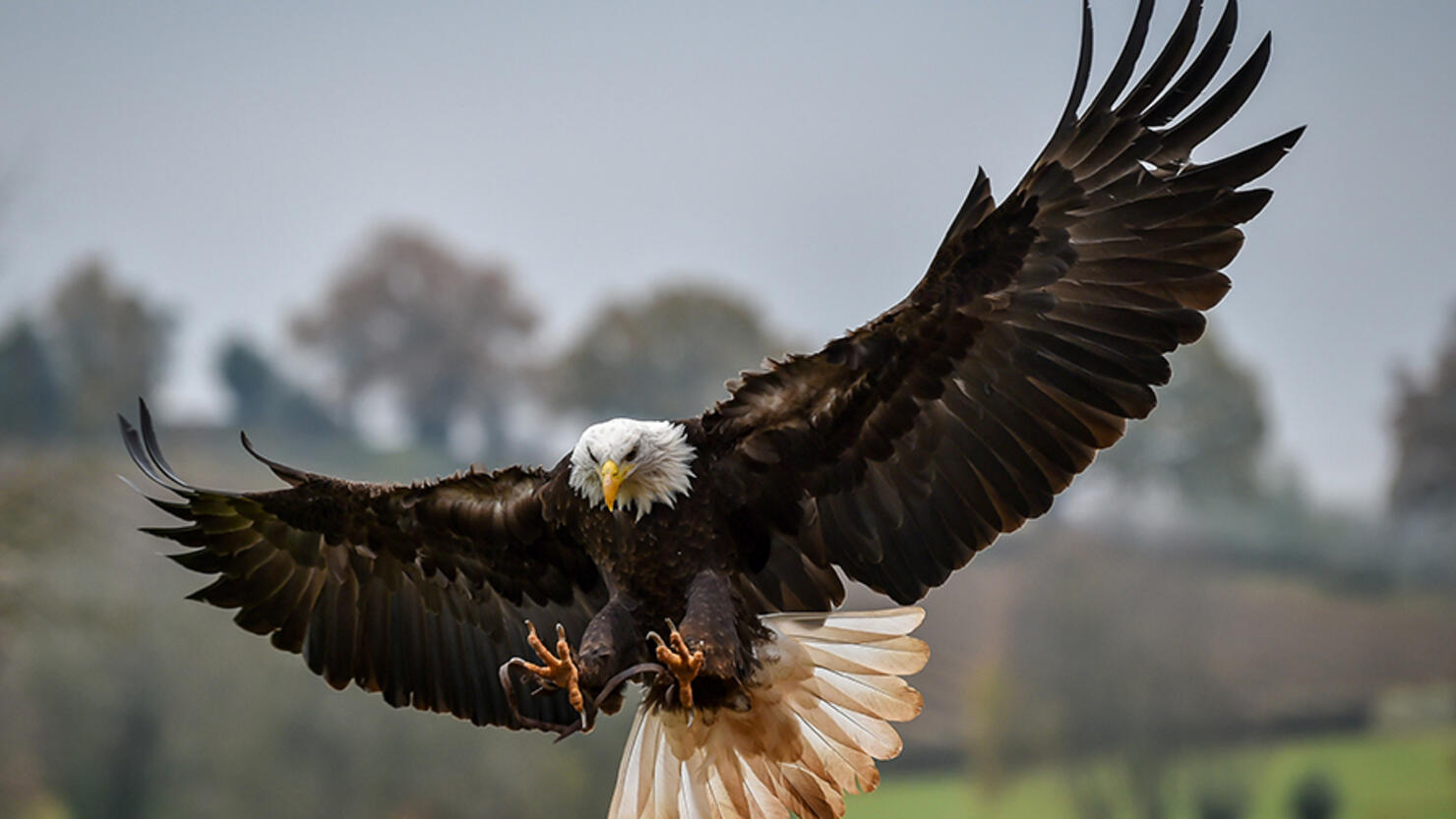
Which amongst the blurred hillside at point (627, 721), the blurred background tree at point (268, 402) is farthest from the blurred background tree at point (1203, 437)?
the blurred background tree at point (268, 402)

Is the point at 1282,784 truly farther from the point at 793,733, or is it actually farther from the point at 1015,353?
the point at 1015,353

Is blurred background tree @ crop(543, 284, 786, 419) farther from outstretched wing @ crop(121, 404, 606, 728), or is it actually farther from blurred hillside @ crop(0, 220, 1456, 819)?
outstretched wing @ crop(121, 404, 606, 728)

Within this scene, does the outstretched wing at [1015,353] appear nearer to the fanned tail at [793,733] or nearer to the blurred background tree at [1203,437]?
the fanned tail at [793,733]

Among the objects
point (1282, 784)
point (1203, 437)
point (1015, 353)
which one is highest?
point (1203, 437)

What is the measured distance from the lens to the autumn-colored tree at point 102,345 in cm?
1848

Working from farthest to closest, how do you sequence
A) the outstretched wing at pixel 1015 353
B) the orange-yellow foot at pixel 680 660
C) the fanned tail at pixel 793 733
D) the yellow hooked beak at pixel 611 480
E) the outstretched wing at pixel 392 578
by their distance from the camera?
the outstretched wing at pixel 392 578
the fanned tail at pixel 793 733
the yellow hooked beak at pixel 611 480
the outstretched wing at pixel 1015 353
the orange-yellow foot at pixel 680 660

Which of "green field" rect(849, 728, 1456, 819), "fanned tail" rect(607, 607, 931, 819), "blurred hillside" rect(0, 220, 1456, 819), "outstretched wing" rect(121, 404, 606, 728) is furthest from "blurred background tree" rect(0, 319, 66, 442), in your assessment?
"fanned tail" rect(607, 607, 931, 819)

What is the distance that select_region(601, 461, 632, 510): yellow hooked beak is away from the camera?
3.24 m

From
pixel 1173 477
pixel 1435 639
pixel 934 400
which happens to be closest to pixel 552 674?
pixel 934 400

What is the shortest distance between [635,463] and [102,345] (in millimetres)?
18126

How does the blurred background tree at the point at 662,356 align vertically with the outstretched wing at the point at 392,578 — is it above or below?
above

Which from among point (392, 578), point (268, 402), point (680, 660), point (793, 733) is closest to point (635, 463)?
point (680, 660)

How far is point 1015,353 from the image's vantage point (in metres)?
3.35

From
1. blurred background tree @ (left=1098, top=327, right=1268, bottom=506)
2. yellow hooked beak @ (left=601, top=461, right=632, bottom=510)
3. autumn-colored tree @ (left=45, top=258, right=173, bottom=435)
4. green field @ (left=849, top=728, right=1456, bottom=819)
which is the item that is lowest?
yellow hooked beak @ (left=601, top=461, right=632, bottom=510)
